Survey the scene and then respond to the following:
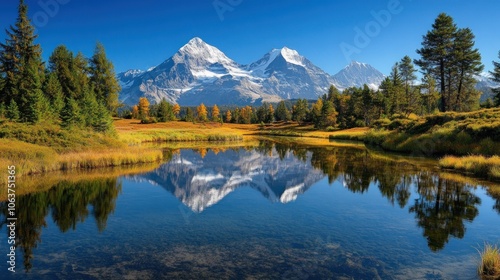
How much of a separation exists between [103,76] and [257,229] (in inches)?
2239

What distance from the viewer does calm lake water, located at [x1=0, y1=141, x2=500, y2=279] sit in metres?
10.9

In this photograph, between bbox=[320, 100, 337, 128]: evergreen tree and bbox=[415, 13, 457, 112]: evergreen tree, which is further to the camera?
bbox=[320, 100, 337, 128]: evergreen tree

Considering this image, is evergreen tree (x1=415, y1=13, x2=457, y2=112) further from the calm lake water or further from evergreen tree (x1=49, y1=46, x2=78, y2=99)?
evergreen tree (x1=49, y1=46, x2=78, y2=99)

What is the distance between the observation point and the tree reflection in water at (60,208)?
1407 centimetres

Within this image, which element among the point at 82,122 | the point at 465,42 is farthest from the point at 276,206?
the point at 465,42

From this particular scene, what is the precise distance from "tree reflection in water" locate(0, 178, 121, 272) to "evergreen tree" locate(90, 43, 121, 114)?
1606 inches

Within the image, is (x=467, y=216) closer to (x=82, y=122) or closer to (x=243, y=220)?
(x=243, y=220)

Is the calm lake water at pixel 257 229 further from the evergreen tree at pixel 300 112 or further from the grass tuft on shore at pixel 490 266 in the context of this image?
the evergreen tree at pixel 300 112

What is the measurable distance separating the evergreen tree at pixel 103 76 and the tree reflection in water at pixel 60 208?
134 ft

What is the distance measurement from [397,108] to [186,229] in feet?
338

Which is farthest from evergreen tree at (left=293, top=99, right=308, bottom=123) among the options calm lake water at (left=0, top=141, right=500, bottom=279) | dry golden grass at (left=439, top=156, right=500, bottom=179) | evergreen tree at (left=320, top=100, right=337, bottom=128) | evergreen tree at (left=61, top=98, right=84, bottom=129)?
calm lake water at (left=0, top=141, right=500, bottom=279)

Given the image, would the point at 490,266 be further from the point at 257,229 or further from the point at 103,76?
the point at 103,76

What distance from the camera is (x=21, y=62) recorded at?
51812mm

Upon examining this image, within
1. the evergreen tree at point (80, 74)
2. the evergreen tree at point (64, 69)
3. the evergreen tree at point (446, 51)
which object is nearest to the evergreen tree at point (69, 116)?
the evergreen tree at point (80, 74)
